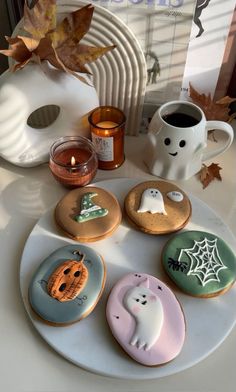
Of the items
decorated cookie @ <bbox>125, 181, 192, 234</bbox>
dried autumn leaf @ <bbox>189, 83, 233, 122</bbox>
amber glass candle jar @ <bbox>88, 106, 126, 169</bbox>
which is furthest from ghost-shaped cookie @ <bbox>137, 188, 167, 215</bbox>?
dried autumn leaf @ <bbox>189, 83, 233, 122</bbox>

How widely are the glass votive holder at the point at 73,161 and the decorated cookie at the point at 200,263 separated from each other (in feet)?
0.58

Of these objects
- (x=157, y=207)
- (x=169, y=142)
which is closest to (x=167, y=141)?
(x=169, y=142)

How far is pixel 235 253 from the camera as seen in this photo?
0.56 metres

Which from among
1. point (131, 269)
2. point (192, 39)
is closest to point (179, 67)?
point (192, 39)

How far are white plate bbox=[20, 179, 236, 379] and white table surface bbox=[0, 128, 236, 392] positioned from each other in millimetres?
16

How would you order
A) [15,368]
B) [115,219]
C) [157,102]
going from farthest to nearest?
[157,102] → [115,219] → [15,368]

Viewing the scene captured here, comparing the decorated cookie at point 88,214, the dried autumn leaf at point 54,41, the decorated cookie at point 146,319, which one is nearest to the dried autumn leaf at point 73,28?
the dried autumn leaf at point 54,41

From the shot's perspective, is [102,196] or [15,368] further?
[102,196]

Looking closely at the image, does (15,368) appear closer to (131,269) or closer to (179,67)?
(131,269)

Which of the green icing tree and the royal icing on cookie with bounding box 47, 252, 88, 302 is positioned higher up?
the green icing tree

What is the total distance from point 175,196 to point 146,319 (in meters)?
0.20

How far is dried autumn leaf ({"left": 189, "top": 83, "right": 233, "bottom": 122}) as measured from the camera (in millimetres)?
707

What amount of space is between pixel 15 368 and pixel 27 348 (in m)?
0.03

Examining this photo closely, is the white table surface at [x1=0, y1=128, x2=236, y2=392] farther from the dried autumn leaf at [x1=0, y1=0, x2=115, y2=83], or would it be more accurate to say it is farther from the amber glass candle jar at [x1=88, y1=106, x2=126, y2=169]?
the dried autumn leaf at [x1=0, y1=0, x2=115, y2=83]
